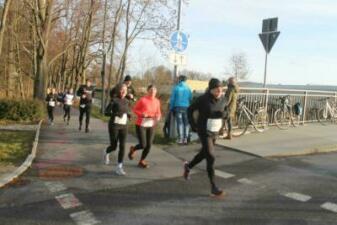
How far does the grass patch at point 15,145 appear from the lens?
36.8 ft

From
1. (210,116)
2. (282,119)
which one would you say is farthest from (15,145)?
(282,119)

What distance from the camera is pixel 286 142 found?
14359 mm

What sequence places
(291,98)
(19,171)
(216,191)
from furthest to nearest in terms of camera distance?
(291,98) → (19,171) → (216,191)

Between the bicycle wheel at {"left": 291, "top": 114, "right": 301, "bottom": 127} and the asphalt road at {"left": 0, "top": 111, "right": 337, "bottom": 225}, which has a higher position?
the bicycle wheel at {"left": 291, "top": 114, "right": 301, "bottom": 127}

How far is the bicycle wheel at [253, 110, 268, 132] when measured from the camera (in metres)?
16.5

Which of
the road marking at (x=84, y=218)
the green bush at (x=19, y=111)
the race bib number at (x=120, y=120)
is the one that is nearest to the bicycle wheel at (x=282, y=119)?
the race bib number at (x=120, y=120)

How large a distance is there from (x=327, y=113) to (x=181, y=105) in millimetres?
8631

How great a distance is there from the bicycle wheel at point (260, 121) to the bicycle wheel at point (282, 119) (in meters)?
0.58

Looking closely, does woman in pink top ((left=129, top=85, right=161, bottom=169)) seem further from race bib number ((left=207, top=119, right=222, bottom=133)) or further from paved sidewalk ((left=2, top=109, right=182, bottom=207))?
race bib number ((left=207, top=119, right=222, bottom=133))

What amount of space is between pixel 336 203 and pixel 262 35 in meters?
8.82

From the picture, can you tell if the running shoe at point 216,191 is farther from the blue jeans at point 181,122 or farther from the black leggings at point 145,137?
the blue jeans at point 181,122

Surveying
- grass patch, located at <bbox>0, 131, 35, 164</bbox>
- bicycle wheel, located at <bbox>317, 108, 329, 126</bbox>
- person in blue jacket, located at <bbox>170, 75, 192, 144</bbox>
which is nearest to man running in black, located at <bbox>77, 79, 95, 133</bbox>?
grass patch, located at <bbox>0, 131, 35, 164</bbox>

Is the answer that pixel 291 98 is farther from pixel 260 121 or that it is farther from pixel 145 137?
pixel 145 137

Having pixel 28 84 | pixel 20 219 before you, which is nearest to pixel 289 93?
pixel 20 219
